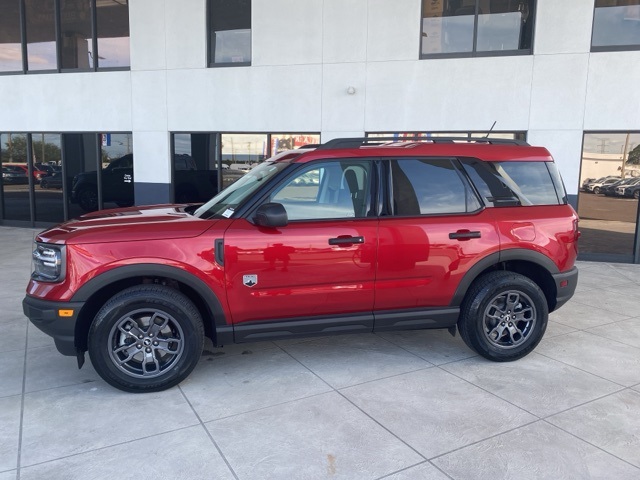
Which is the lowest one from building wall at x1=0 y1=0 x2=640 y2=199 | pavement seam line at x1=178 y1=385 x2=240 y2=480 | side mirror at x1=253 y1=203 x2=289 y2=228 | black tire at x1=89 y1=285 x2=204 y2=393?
pavement seam line at x1=178 y1=385 x2=240 y2=480

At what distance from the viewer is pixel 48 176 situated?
12234 mm

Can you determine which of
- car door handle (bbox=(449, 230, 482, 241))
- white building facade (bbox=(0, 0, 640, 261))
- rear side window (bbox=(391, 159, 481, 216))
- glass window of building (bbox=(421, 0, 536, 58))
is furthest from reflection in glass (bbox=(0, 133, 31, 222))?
car door handle (bbox=(449, 230, 482, 241))

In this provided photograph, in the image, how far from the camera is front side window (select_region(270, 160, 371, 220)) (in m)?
4.17

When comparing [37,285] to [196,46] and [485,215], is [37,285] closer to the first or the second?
[485,215]

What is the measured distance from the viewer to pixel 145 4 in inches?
428

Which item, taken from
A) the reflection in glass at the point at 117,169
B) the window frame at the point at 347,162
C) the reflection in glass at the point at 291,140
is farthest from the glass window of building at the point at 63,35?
the window frame at the point at 347,162

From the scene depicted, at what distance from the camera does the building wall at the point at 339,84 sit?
9.11 metres

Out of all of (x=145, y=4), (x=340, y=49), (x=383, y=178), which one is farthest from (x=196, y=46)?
(x=383, y=178)

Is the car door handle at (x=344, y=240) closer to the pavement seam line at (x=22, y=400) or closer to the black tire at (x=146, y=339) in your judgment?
the black tire at (x=146, y=339)

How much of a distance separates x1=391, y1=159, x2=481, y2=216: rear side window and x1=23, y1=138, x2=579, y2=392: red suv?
0.5 inches

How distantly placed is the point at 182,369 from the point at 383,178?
7.35ft

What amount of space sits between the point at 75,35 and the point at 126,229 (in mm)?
9941

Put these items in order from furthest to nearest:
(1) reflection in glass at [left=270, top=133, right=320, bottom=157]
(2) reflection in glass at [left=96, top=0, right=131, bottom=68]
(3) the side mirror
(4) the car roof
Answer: (2) reflection in glass at [left=96, top=0, right=131, bottom=68], (1) reflection in glass at [left=270, top=133, right=320, bottom=157], (4) the car roof, (3) the side mirror

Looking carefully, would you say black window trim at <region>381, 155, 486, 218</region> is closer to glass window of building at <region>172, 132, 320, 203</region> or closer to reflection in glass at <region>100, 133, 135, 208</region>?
glass window of building at <region>172, 132, 320, 203</region>
